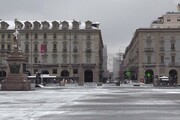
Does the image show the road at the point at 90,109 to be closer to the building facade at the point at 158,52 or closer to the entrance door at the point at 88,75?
the building facade at the point at 158,52

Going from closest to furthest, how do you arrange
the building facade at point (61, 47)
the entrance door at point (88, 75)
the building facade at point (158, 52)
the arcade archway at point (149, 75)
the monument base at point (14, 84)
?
the monument base at point (14, 84) < the building facade at point (158, 52) < the arcade archway at point (149, 75) < the building facade at point (61, 47) < the entrance door at point (88, 75)

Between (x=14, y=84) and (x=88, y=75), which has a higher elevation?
(x=88, y=75)

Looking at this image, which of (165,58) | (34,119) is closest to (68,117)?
(34,119)

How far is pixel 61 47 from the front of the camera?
536 ft

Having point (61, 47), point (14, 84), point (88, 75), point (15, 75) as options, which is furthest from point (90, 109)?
point (88, 75)

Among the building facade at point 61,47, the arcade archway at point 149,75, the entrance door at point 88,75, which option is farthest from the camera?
the entrance door at point 88,75

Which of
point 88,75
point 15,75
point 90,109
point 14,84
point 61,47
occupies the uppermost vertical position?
point 61,47

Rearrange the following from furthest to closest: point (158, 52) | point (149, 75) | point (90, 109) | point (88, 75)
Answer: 1. point (88, 75)
2. point (158, 52)
3. point (149, 75)
4. point (90, 109)

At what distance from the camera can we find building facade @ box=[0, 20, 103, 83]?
16175 cm

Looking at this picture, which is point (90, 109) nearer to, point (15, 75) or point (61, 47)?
point (15, 75)

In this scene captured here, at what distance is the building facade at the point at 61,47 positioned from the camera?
16175cm

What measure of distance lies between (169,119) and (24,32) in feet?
478

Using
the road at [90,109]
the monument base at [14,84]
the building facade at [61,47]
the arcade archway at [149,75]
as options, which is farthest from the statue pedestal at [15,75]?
the arcade archway at [149,75]

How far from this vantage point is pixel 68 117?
21109 millimetres
